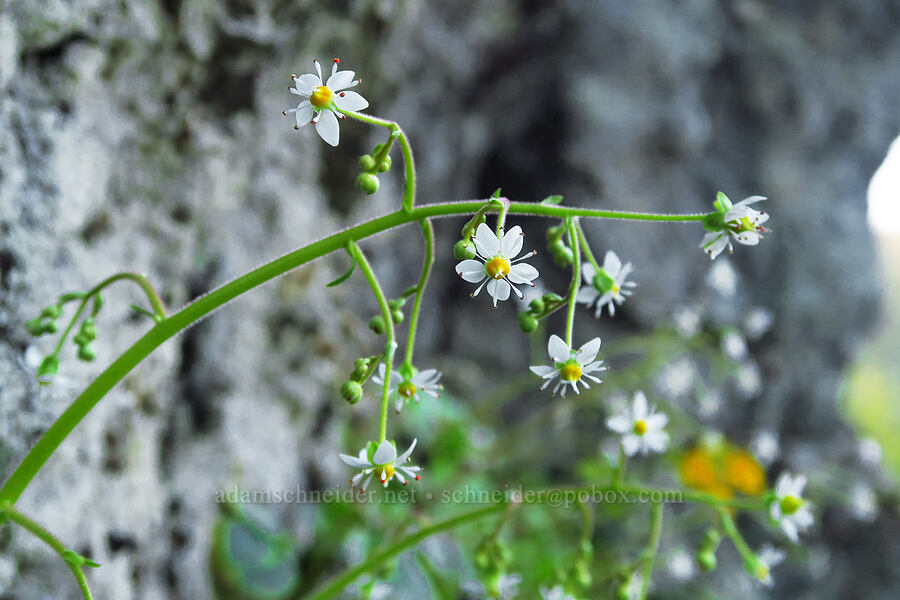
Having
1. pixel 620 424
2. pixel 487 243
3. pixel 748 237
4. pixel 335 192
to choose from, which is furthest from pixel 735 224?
pixel 335 192

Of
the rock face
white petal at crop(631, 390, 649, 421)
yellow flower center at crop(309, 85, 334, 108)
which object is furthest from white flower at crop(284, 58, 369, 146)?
the rock face

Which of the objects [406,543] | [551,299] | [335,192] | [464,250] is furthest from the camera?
[335,192]

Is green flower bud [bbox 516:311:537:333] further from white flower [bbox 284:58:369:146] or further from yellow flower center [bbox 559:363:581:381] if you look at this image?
white flower [bbox 284:58:369:146]

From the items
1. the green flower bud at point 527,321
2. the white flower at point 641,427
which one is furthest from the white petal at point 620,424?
the green flower bud at point 527,321

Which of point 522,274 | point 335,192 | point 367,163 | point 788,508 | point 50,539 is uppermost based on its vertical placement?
point 335,192

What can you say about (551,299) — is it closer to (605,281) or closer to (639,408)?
(605,281)
